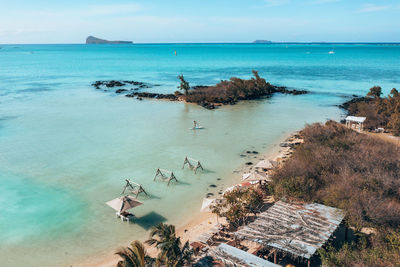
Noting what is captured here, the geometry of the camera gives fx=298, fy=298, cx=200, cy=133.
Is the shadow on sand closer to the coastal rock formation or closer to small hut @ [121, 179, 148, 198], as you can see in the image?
small hut @ [121, 179, 148, 198]

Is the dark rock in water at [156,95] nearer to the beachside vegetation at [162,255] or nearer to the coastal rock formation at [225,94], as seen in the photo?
the coastal rock formation at [225,94]

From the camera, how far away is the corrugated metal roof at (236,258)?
38.2ft

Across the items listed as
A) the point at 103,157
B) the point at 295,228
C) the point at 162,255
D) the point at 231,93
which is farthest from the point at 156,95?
the point at 162,255

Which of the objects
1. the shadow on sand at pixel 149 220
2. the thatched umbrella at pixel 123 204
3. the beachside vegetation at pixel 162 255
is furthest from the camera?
the shadow on sand at pixel 149 220

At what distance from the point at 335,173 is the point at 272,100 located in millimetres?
34569

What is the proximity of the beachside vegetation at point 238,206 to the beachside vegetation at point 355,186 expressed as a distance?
1.36 metres

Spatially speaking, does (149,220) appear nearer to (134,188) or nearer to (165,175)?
(134,188)

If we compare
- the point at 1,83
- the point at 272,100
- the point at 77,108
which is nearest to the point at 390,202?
the point at 272,100

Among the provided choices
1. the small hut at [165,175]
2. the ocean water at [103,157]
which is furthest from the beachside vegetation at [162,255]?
the small hut at [165,175]

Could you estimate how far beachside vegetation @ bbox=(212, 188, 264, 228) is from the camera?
627 inches

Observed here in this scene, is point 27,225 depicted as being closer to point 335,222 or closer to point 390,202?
point 335,222

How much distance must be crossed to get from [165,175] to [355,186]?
1275cm

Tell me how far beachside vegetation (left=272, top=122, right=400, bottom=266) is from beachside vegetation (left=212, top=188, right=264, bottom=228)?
1.36 metres

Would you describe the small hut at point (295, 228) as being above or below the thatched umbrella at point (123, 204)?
above
